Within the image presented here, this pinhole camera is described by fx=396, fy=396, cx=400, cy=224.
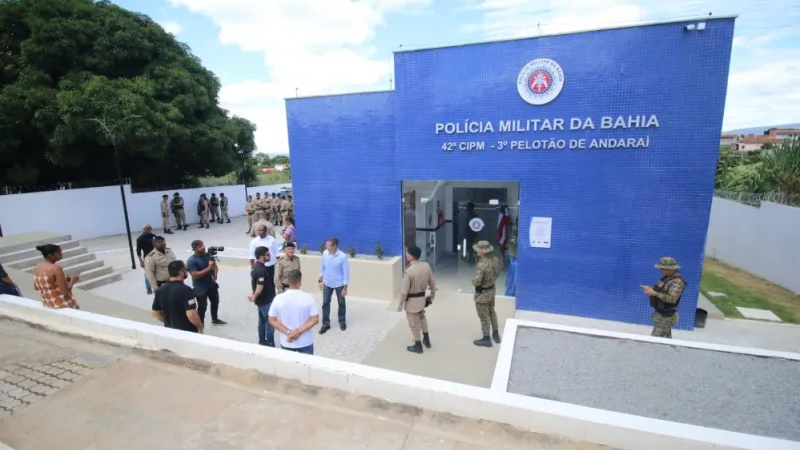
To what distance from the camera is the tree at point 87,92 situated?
13.2 metres

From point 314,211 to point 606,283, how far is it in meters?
6.09

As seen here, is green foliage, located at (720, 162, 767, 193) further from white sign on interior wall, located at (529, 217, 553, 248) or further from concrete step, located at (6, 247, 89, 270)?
concrete step, located at (6, 247, 89, 270)

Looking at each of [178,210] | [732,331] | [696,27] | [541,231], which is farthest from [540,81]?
[178,210]

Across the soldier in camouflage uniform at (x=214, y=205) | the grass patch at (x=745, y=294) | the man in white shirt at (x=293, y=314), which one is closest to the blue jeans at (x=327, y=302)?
the man in white shirt at (x=293, y=314)

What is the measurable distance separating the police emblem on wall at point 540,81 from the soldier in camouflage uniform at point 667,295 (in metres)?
3.30

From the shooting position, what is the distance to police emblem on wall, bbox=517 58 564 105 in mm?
6672

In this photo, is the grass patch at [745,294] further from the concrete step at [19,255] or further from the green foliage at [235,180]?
the green foliage at [235,180]

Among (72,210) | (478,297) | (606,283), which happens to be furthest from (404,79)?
(72,210)

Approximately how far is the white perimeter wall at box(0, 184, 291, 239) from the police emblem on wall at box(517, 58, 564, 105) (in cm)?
1543

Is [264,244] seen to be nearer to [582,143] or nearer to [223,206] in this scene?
[582,143]

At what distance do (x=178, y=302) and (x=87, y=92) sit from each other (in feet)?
42.3

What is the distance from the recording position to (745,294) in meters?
9.23

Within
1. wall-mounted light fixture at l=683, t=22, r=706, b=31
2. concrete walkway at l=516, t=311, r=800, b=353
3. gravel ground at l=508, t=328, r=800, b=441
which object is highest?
wall-mounted light fixture at l=683, t=22, r=706, b=31

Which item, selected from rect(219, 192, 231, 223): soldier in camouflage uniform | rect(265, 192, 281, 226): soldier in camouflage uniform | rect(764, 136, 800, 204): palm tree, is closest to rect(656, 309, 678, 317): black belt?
rect(764, 136, 800, 204): palm tree
